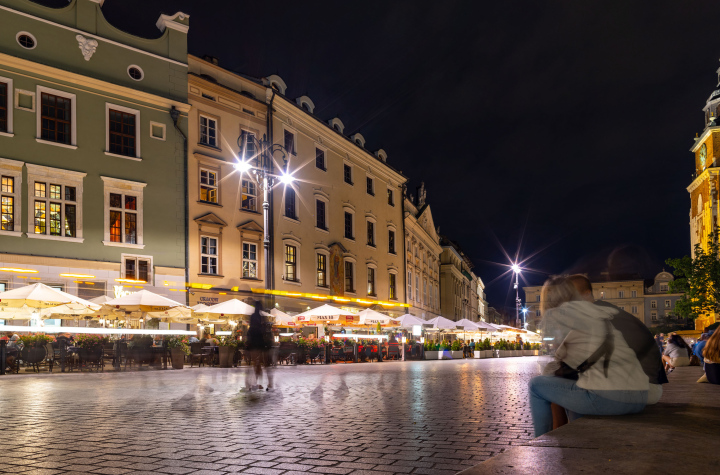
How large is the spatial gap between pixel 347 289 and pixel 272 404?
35422mm

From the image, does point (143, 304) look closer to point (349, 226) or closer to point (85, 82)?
point (85, 82)

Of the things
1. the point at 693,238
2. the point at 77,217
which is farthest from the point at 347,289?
the point at 693,238

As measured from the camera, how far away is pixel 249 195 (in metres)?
35.7

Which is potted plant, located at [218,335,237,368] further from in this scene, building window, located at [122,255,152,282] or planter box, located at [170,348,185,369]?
building window, located at [122,255,152,282]

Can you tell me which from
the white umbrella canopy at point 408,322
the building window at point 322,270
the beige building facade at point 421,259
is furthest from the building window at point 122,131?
the beige building facade at point 421,259

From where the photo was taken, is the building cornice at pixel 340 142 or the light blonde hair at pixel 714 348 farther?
the building cornice at pixel 340 142

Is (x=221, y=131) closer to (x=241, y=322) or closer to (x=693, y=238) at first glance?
(x=241, y=322)

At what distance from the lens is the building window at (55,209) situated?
2727 centimetres

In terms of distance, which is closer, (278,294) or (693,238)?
(278,294)

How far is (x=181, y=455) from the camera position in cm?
604

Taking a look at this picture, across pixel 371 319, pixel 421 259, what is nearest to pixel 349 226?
pixel 371 319

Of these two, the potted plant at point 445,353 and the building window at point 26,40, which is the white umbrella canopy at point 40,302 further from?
the potted plant at point 445,353

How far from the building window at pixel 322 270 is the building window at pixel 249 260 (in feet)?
23.6

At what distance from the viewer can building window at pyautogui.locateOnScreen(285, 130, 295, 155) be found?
39531 mm
